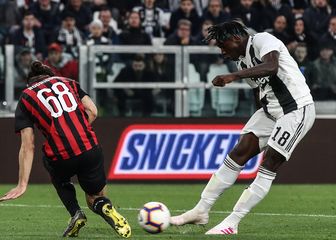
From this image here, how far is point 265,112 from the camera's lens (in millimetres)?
10156

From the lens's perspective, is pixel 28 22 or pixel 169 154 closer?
pixel 169 154

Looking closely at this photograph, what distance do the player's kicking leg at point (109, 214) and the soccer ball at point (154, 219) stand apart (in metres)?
0.31

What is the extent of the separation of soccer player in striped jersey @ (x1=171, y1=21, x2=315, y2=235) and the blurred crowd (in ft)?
23.4

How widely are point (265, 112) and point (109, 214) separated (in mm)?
1844

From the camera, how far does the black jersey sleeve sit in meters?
9.37

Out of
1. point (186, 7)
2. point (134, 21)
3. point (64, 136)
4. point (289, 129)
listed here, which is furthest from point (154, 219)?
point (186, 7)

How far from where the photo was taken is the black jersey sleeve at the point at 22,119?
937 centimetres

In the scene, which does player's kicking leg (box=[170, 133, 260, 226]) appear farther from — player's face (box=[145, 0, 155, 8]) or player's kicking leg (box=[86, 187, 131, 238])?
player's face (box=[145, 0, 155, 8])

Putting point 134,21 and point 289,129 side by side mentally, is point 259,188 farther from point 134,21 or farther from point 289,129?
point 134,21

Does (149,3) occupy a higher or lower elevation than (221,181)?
lower

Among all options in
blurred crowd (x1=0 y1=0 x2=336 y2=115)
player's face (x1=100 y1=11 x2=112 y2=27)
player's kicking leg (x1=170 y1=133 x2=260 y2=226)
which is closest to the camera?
player's kicking leg (x1=170 y1=133 x2=260 y2=226)

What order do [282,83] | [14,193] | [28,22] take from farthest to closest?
1. [28,22]
2. [282,83]
3. [14,193]

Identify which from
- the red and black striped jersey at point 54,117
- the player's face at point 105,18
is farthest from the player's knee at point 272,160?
the player's face at point 105,18

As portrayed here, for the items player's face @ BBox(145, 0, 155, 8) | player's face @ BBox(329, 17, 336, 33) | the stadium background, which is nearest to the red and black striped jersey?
the stadium background
